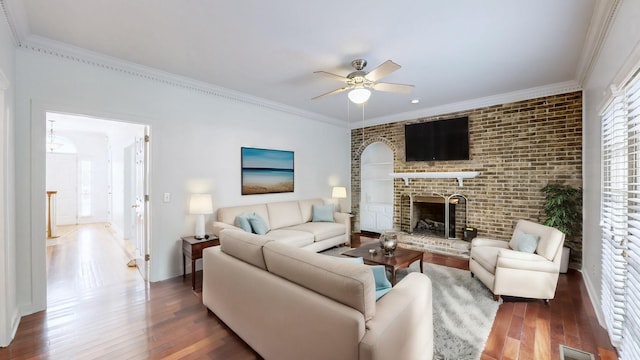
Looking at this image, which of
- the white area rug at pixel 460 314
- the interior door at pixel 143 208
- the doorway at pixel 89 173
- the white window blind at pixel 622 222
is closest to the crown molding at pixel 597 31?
the white window blind at pixel 622 222

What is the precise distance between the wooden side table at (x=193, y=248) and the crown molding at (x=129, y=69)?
2.14 m

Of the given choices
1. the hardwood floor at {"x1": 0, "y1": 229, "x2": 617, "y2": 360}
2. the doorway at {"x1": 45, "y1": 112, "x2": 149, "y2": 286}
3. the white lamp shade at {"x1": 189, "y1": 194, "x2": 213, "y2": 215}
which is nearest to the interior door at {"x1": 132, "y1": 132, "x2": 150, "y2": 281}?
the hardwood floor at {"x1": 0, "y1": 229, "x2": 617, "y2": 360}

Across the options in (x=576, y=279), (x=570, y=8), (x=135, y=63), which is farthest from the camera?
(x=576, y=279)

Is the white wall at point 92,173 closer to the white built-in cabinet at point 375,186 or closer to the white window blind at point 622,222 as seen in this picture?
the white built-in cabinet at point 375,186

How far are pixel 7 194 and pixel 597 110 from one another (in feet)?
18.6

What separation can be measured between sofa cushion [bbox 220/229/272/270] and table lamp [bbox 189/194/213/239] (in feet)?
4.08

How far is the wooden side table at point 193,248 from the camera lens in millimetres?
3315

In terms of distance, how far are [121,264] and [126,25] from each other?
139 inches

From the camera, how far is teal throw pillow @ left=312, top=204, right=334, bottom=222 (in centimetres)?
527

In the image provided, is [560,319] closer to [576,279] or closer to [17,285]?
[576,279]

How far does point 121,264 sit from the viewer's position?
419 centimetres

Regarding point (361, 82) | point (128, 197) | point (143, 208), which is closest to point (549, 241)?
point (361, 82)

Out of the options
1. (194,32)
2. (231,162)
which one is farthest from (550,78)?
(231,162)

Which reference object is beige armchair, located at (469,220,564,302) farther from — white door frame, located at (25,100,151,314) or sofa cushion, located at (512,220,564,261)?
white door frame, located at (25,100,151,314)
